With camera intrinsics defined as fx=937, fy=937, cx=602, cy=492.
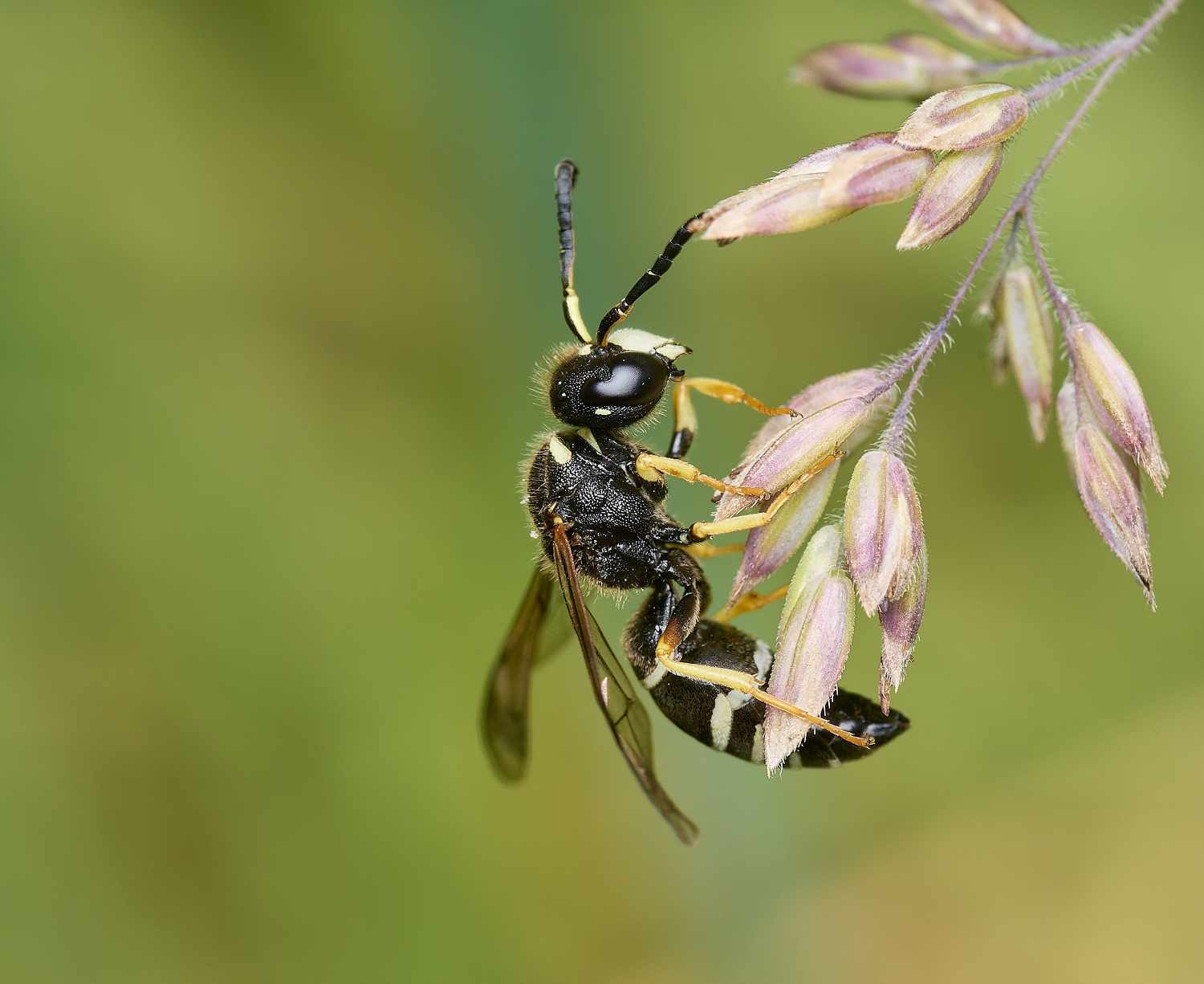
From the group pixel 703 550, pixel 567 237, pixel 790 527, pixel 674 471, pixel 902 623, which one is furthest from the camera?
pixel 703 550

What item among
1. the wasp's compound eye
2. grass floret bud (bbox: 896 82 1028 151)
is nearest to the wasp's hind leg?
the wasp's compound eye

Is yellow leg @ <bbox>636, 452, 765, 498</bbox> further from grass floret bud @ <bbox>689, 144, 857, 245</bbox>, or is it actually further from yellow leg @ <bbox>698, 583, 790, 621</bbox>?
grass floret bud @ <bbox>689, 144, 857, 245</bbox>

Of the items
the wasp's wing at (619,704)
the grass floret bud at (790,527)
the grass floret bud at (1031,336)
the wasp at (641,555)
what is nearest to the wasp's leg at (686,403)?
the wasp at (641,555)

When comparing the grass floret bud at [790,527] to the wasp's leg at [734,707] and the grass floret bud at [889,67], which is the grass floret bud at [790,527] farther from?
the grass floret bud at [889,67]

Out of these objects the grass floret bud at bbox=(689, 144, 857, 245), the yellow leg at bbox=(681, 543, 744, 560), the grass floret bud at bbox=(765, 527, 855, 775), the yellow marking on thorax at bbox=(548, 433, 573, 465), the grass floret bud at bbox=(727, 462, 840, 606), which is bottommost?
the grass floret bud at bbox=(765, 527, 855, 775)

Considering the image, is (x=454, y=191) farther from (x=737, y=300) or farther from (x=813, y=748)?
(x=813, y=748)

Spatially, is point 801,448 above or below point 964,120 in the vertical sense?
below

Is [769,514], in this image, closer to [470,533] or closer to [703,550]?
[703,550]

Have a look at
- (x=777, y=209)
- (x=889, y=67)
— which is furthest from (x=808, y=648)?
(x=889, y=67)
